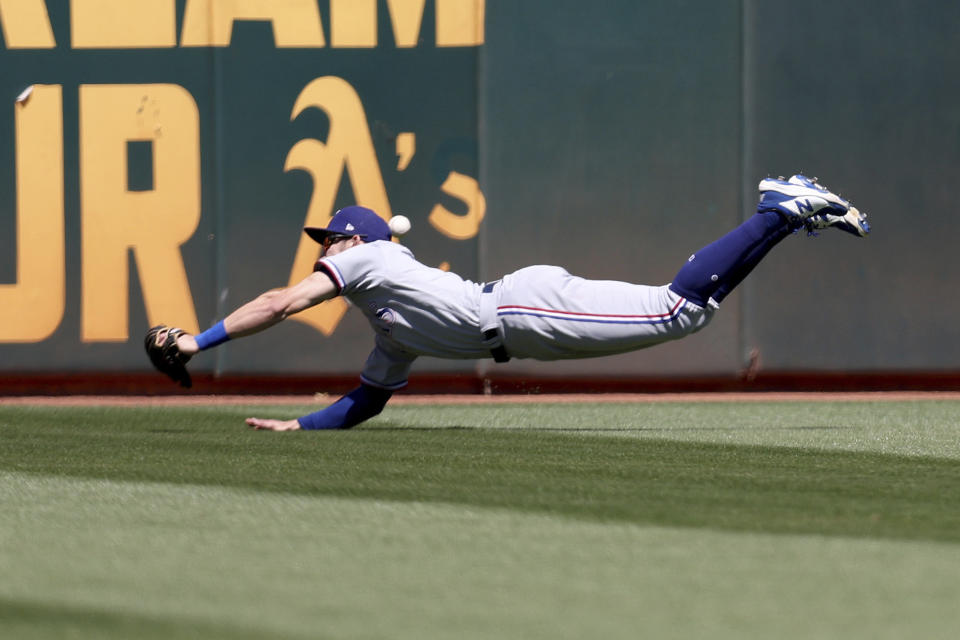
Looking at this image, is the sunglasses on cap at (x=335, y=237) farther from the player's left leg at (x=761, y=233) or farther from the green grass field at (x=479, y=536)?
the player's left leg at (x=761, y=233)

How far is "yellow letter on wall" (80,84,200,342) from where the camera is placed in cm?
853

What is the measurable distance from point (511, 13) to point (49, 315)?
332 centimetres

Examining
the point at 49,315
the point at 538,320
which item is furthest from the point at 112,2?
the point at 538,320

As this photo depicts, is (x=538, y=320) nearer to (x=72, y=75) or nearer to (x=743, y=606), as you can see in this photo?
(x=743, y=606)

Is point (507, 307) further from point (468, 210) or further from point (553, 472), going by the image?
point (468, 210)

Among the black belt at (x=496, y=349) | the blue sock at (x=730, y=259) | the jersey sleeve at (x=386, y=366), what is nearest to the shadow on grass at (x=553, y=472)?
the jersey sleeve at (x=386, y=366)

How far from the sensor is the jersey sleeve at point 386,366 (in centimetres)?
632

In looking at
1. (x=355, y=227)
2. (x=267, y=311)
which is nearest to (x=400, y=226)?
(x=355, y=227)

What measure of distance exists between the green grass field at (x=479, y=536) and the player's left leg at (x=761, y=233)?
0.67 m

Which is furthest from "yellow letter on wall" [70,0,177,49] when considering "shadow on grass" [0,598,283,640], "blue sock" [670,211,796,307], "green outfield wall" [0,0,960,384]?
"shadow on grass" [0,598,283,640]

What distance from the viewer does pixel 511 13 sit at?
8531mm

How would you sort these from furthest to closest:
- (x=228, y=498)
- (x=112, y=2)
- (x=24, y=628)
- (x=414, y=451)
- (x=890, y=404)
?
(x=112, y=2) < (x=890, y=404) < (x=414, y=451) < (x=228, y=498) < (x=24, y=628)

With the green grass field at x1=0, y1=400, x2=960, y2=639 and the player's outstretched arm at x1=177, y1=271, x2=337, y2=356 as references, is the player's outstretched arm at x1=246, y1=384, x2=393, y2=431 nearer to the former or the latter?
the green grass field at x1=0, y1=400, x2=960, y2=639

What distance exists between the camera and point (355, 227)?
6.16 meters
